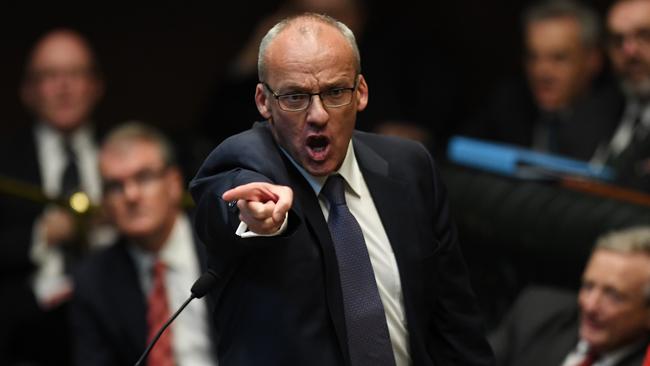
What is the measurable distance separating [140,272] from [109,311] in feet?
0.51

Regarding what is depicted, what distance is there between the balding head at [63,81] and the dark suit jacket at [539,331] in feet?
6.15

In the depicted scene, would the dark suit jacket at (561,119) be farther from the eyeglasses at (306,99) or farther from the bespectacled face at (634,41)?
the eyeglasses at (306,99)

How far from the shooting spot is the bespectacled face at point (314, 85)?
1956mm

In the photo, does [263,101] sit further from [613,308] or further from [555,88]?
[555,88]

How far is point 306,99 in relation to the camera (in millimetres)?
1967

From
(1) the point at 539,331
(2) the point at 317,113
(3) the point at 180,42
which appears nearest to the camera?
(2) the point at 317,113

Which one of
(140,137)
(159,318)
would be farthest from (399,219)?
(140,137)

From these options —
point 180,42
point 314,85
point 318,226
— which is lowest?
point 180,42

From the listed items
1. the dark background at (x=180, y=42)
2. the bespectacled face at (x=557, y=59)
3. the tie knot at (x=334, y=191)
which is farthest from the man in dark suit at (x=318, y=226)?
the dark background at (x=180, y=42)

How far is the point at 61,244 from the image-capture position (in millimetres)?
4297

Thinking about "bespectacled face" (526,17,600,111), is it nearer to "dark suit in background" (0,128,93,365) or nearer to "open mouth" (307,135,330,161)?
"dark suit in background" (0,128,93,365)

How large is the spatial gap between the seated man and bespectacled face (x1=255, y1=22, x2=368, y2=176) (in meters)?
1.42

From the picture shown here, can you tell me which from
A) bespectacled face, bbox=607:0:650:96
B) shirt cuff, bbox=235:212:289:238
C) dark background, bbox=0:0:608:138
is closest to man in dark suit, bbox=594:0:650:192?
bespectacled face, bbox=607:0:650:96

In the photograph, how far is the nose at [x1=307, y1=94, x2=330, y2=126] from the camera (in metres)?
1.95
